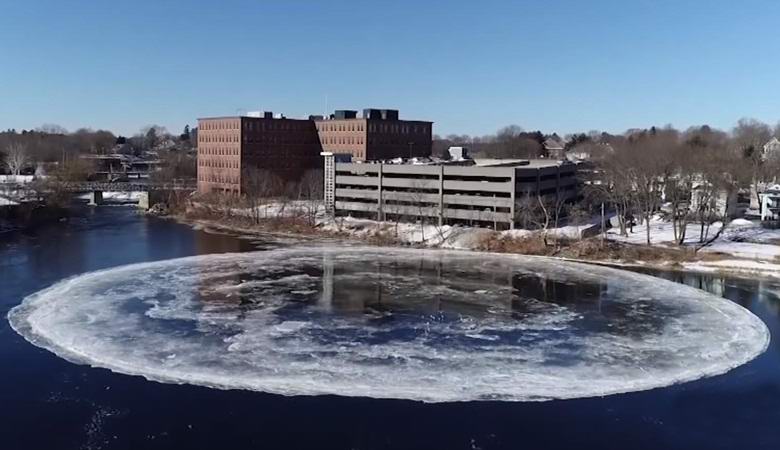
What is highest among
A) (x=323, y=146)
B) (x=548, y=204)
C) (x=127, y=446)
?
(x=323, y=146)

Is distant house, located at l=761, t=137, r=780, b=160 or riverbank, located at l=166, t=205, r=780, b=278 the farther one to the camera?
distant house, located at l=761, t=137, r=780, b=160

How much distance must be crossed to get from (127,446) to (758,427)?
566 inches

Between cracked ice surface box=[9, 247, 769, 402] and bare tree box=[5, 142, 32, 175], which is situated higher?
bare tree box=[5, 142, 32, 175]

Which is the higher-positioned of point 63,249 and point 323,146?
point 323,146

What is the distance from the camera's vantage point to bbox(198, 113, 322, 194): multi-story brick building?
74.0m

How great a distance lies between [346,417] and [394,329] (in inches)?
317

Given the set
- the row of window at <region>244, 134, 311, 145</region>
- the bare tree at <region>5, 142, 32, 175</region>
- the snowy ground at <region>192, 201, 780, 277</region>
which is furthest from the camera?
the bare tree at <region>5, 142, 32, 175</region>

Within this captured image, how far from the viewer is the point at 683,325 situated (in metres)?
26.1

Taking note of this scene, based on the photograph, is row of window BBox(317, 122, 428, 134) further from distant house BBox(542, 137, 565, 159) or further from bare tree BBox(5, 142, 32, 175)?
distant house BBox(542, 137, 565, 159)

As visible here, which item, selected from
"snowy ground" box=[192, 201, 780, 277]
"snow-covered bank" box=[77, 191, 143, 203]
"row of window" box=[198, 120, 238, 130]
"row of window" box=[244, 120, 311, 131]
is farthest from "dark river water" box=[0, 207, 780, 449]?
"snow-covered bank" box=[77, 191, 143, 203]

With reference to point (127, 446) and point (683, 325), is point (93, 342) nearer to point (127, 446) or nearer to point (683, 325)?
point (127, 446)

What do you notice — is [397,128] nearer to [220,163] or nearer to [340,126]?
[340,126]

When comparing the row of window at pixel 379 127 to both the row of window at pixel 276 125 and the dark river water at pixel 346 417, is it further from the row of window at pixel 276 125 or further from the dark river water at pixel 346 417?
the dark river water at pixel 346 417

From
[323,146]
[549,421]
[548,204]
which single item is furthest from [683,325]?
[323,146]
